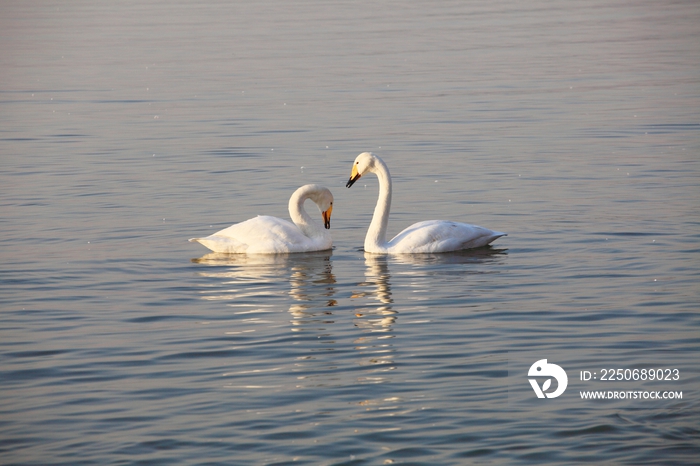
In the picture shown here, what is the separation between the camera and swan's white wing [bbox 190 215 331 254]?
14.3 m

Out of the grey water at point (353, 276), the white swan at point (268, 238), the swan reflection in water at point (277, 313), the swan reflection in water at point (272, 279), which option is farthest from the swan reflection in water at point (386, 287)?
the white swan at point (268, 238)

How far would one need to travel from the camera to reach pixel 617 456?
A: 729 cm

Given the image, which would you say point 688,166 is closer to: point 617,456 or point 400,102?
point 400,102

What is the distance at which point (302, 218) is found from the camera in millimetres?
14727

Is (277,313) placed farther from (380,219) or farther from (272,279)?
(380,219)

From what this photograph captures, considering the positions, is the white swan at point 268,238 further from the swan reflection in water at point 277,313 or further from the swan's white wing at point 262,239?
the swan reflection in water at point 277,313

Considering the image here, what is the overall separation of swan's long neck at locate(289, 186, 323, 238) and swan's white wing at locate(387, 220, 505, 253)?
1.16 meters

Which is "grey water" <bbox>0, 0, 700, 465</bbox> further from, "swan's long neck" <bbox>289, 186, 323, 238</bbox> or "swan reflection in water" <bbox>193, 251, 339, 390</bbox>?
"swan's long neck" <bbox>289, 186, 323, 238</bbox>

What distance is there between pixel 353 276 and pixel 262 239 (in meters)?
1.73

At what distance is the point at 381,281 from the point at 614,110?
15901 mm

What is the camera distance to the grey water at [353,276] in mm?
8031

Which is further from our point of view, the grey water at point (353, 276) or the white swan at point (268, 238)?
the white swan at point (268, 238)

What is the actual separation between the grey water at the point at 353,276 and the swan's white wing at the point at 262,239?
19 centimetres

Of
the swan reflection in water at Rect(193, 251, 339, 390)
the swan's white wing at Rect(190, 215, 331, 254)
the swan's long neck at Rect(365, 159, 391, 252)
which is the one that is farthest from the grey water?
the swan's long neck at Rect(365, 159, 391, 252)
